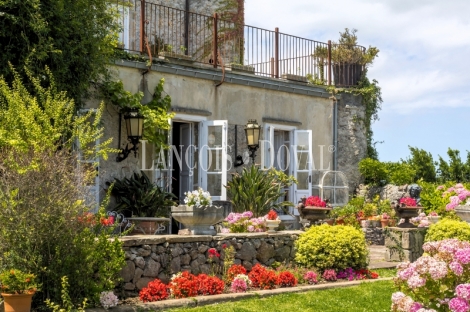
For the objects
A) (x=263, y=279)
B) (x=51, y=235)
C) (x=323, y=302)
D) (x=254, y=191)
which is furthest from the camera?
(x=254, y=191)

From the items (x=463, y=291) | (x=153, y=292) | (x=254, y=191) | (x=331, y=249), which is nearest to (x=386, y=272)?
(x=331, y=249)

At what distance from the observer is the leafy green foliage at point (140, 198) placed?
1245 cm

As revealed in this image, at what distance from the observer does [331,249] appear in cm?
1037

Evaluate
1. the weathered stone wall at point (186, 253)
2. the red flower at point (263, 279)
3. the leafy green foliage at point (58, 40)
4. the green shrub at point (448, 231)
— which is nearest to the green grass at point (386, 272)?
the green shrub at point (448, 231)

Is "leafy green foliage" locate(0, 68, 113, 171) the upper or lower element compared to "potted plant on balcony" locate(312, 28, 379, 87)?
lower

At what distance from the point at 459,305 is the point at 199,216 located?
461 cm

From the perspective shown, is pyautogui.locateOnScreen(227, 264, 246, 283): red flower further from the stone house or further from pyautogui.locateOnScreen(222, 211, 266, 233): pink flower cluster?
the stone house

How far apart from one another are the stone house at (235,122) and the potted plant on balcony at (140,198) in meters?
0.33

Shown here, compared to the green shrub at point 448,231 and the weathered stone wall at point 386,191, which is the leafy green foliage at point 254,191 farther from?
the weathered stone wall at point 386,191

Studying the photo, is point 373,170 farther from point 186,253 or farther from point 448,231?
point 186,253

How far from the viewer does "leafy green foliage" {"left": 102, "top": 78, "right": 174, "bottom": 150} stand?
12.7 m

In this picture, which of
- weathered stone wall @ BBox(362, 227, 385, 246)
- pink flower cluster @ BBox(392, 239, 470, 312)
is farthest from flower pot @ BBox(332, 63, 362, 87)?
pink flower cluster @ BBox(392, 239, 470, 312)

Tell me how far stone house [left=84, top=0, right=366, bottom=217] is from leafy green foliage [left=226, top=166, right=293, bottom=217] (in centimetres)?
28

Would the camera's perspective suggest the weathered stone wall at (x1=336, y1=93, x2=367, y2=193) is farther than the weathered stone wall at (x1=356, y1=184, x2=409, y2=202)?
Yes
